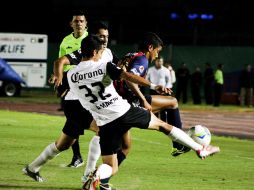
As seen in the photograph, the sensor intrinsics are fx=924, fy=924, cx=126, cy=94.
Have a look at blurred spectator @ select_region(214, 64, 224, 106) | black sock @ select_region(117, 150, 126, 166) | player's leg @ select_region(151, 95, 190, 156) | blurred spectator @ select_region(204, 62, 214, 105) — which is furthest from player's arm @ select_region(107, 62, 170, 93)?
blurred spectator @ select_region(204, 62, 214, 105)

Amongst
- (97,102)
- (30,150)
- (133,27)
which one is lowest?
(133,27)

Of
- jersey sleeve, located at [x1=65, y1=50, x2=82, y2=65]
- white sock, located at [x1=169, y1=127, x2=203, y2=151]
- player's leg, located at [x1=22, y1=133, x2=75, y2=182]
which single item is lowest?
player's leg, located at [x1=22, y1=133, x2=75, y2=182]

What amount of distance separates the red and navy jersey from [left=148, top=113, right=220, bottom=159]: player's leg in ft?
2.47

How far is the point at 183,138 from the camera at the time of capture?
38.7ft

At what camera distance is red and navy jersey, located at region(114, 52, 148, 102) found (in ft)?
39.5

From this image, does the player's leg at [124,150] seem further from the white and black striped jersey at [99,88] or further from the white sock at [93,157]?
the white and black striped jersey at [99,88]

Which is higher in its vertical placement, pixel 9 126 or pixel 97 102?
pixel 97 102

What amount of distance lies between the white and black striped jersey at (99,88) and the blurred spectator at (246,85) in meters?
29.7

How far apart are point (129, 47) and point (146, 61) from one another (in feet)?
108

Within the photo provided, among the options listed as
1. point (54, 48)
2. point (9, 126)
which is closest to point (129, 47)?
point (54, 48)

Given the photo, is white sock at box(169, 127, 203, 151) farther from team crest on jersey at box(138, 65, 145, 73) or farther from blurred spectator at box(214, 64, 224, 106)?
blurred spectator at box(214, 64, 224, 106)

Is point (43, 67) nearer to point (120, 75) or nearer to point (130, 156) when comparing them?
point (130, 156)

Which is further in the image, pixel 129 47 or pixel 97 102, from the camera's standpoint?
pixel 129 47

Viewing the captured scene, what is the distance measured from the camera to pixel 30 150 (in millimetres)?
16703
